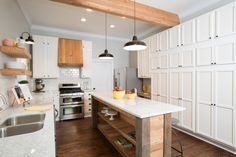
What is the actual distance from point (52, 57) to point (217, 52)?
433cm

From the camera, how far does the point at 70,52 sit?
14.1ft

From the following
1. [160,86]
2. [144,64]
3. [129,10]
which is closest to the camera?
[129,10]

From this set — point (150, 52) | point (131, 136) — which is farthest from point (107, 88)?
point (131, 136)

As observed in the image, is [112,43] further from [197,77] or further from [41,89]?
[197,77]

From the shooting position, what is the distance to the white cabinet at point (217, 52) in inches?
87.4

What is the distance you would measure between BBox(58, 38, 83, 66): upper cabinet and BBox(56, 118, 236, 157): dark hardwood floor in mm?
2100

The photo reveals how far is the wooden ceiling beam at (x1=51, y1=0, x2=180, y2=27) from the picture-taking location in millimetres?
2438

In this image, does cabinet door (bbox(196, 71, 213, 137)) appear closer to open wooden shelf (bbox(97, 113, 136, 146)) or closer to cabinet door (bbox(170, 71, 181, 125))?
cabinet door (bbox(170, 71, 181, 125))

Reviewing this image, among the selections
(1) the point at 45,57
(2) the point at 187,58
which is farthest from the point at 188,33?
(1) the point at 45,57

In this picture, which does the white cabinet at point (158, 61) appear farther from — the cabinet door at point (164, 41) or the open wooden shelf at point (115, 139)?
the open wooden shelf at point (115, 139)

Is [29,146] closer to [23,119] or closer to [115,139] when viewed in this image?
[23,119]

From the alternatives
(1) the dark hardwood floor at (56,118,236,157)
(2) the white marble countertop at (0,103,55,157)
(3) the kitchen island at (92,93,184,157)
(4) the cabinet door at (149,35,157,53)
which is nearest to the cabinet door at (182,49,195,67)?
(4) the cabinet door at (149,35,157,53)

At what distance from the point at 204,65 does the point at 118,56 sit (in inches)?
141

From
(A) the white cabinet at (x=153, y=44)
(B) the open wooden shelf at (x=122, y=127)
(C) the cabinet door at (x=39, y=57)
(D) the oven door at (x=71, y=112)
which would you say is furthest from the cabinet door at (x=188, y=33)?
(C) the cabinet door at (x=39, y=57)
